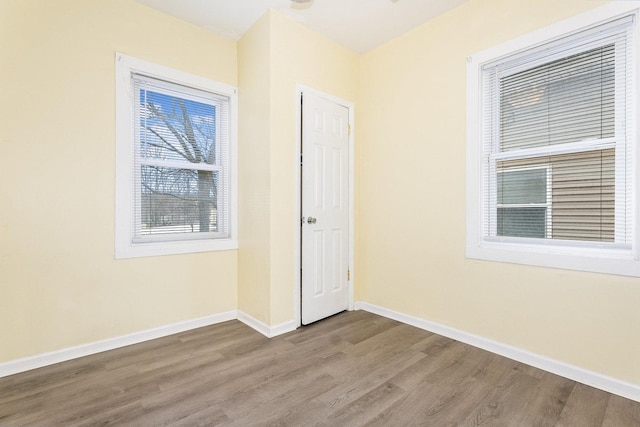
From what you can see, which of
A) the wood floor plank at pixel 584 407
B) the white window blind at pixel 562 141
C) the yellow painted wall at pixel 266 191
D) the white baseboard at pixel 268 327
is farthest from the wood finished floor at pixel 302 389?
the white window blind at pixel 562 141

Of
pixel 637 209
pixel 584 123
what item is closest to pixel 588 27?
pixel 584 123

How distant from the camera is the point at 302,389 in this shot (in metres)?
1.83

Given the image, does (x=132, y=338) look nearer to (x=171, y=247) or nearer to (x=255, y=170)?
(x=171, y=247)

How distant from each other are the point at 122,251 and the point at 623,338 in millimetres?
3540

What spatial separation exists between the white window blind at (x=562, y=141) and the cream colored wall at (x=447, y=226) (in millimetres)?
213

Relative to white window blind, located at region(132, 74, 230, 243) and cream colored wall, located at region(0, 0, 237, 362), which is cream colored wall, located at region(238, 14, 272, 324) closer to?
white window blind, located at region(132, 74, 230, 243)

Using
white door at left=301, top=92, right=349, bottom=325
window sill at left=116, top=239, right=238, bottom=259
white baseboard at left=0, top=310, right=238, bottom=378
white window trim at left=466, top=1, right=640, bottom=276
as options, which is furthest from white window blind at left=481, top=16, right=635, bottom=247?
→ white baseboard at left=0, top=310, right=238, bottom=378

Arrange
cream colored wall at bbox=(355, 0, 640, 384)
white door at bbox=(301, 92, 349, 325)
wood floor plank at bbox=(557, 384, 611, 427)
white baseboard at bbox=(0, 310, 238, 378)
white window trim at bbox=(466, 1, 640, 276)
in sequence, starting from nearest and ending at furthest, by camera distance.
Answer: wood floor plank at bbox=(557, 384, 611, 427)
white window trim at bbox=(466, 1, 640, 276)
cream colored wall at bbox=(355, 0, 640, 384)
white baseboard at bbox=(0, 310, 238, 378)
white door at bbox=(301, 92, 349, 325)

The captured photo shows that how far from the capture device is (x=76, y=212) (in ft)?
7.24

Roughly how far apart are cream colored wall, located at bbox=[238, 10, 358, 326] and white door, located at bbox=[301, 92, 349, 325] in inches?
5.4

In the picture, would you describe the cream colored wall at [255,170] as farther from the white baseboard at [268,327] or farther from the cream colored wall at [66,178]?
the cream colored wall at [66,178]

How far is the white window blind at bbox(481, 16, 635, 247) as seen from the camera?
186 cm

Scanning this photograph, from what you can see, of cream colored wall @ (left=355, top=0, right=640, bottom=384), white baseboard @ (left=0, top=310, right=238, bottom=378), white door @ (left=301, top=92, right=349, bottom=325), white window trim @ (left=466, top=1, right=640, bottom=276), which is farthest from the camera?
white door @ (left=301, top=92, right=349, bottom=325)

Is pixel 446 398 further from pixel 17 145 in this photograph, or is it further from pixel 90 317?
pixel 17 145
